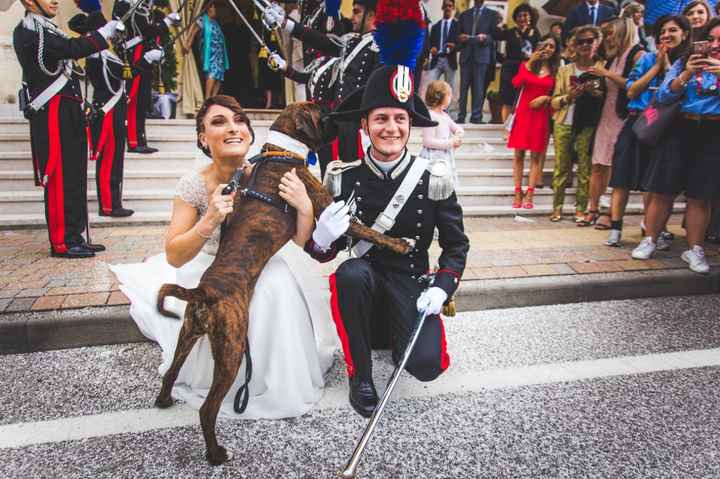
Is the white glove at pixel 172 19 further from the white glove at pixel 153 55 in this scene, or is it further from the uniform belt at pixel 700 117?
the uniform belt at pixel 700 117

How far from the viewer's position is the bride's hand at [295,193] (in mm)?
2236

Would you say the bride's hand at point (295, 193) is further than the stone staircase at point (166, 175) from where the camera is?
No

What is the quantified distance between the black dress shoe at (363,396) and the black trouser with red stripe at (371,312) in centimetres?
4

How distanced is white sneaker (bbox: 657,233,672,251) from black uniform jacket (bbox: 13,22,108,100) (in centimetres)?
558

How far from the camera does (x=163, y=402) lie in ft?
7.84

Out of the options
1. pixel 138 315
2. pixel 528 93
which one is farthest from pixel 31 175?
pixel 528 93

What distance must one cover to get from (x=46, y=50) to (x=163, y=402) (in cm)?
311

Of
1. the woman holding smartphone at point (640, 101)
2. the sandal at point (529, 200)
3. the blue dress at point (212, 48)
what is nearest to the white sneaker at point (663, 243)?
the woman holding smartphone at point (640, 101)

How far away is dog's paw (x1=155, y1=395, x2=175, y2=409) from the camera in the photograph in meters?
2.38

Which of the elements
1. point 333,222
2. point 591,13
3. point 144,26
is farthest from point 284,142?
point 591,13

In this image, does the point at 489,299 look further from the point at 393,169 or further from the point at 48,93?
the point at 48,93

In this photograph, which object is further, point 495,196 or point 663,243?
point 495,196

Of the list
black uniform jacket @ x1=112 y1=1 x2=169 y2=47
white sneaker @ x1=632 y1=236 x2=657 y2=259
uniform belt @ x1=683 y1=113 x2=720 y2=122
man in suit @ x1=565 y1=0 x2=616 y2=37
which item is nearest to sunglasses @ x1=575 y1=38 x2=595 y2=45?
uniform belt @ x1=683 y1=113 x2=720 y2=122

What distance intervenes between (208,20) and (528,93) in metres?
5.92
